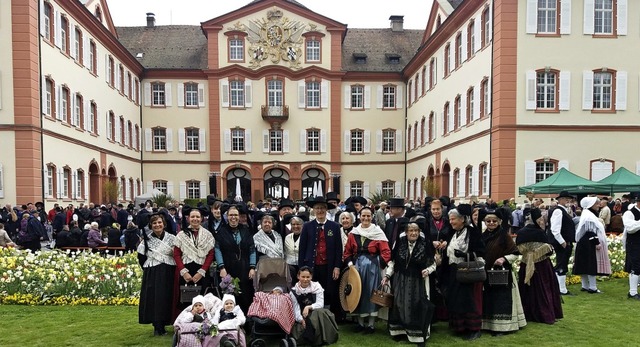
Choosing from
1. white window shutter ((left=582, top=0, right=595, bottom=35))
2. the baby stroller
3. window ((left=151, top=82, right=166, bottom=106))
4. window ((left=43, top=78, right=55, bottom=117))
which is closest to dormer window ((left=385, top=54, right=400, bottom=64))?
window ((left=151, top=82, right=166, bottom=106))

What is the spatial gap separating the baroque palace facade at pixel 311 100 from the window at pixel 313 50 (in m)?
0.14

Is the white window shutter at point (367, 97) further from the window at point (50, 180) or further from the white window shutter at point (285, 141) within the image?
the window at point (50, 180)

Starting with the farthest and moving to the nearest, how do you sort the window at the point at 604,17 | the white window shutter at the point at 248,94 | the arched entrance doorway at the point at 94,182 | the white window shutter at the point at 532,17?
1. the white window shutter at the point at 248,94
2. the arched entrance doorway at the point at 94,182
3. the window at the point at 604,17
4. the white window shutter at the point at 532,17

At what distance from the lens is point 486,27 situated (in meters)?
24.1

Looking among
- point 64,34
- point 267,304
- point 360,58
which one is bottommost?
point 267,304

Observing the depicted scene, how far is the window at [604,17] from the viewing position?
22609 millimetres

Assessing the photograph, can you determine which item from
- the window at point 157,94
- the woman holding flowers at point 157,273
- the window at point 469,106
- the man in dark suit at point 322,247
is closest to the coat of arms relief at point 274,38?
the window at point 157,94

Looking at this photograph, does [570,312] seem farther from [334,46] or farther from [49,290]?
[334,46]

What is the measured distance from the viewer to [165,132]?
3966 centimetres

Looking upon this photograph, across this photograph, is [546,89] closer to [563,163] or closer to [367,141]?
[563,163]

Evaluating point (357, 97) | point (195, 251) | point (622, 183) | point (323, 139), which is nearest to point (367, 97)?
point (357, 97)

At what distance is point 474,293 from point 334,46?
110ft

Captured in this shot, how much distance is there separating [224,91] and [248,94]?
1.78m

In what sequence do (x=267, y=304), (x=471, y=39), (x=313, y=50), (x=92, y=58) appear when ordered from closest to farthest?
1. (x=267, y=304)
2. (x=471, y=39)
3. (x=92, y=58)
4. (x=313, y=50)
